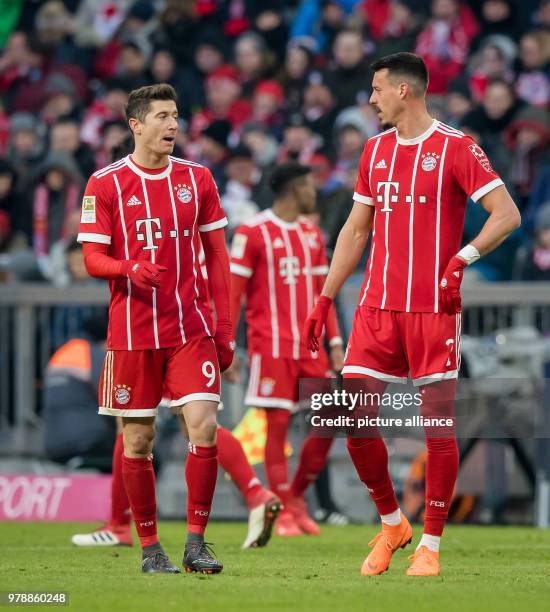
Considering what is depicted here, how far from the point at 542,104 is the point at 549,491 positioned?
5.04 metres

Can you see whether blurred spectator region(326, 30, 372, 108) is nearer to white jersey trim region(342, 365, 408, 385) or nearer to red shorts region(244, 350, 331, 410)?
red shorts region(244, 350, 331, 410)

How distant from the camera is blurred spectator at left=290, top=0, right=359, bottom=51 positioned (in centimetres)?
1798

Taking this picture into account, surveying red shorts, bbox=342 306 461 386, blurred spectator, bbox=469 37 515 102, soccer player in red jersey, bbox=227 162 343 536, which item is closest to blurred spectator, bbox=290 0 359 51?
blurred spectator, bbox=469 37 515 102

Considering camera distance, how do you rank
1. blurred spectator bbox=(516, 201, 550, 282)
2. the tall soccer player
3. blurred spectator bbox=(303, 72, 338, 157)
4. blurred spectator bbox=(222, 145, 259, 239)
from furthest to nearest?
1. blurred spectator bbox=(303, 72, 338, 157)
2. blurred spectator bbox=(222, 145, 259, 239)
3. blurred spectator bbox=(516, 201, 550, 282)
4. the tall soccer player

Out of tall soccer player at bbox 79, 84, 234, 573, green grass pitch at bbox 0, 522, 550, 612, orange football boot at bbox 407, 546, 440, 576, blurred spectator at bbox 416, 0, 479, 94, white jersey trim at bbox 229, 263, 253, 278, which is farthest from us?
blurred spectator at bbox 416, 0, 479, 94

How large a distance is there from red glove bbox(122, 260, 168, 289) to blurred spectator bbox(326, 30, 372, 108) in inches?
391

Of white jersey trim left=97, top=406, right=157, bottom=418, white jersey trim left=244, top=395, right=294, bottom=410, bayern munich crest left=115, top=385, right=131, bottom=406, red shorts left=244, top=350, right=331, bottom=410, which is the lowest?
white jersey trim left=244, top=395, right=294, bottom=410

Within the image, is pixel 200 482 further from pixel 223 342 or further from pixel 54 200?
pixel 54 200

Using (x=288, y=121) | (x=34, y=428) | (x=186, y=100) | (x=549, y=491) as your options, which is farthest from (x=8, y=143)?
(x=549, y=491)

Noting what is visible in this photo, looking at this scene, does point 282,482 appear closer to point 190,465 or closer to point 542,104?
point 190,465

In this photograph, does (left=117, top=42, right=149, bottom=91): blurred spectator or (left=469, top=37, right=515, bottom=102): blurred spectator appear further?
(left=117, top=42, right=149, bottom=91): blurred spectator

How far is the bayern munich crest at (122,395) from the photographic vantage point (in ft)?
24.8

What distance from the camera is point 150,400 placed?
758 centimetres

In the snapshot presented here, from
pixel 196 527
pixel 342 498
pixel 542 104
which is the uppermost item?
pixel 542 104
